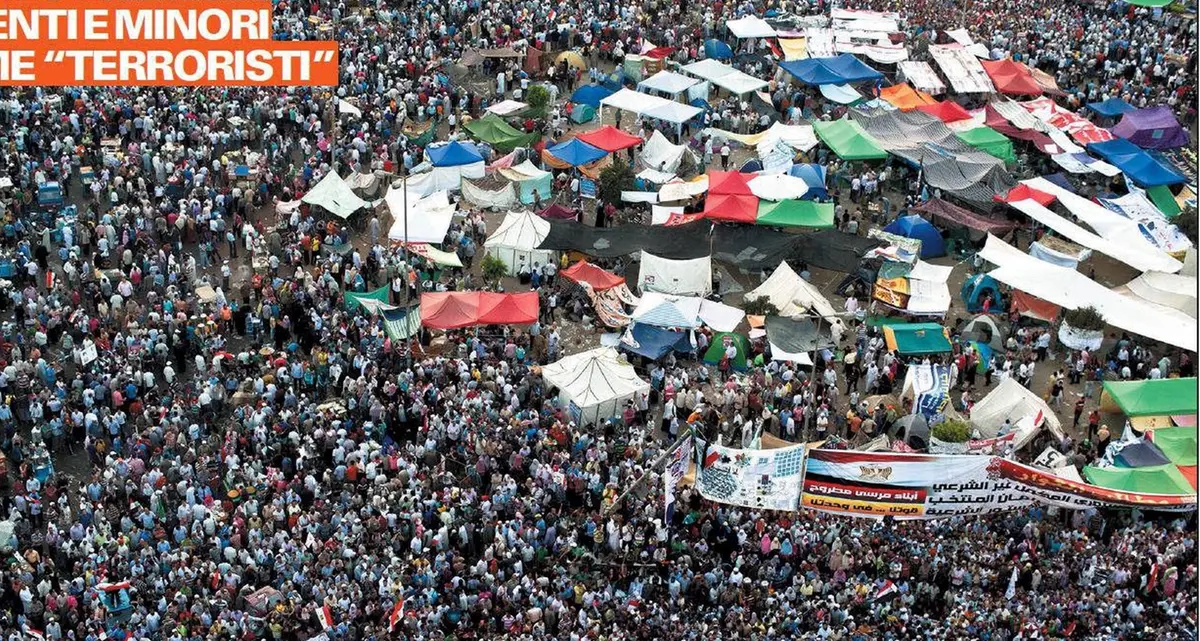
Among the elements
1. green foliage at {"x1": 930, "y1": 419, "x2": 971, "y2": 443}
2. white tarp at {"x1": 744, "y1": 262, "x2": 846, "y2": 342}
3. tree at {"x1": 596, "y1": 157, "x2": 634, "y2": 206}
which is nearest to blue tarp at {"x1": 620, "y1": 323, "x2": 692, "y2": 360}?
white tarp at {"x1": 744, "y1": 262, "x2": 846, "y2": 342}

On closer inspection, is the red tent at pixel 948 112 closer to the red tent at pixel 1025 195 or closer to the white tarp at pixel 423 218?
the red tent at pixel 1025 195

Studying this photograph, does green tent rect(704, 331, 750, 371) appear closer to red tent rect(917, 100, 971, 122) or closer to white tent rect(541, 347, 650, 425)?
white tent rect(541, 347, 650, 425)

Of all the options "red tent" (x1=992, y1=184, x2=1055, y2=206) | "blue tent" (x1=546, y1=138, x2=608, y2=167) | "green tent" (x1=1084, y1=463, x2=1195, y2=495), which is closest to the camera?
"green tent" (x1=1084, y1=463, x2=1195, y2=495)

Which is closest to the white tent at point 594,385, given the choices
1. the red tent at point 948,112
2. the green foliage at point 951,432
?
the green foliage at point 951,432

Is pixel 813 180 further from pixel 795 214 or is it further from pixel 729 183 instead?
pixel 729 183

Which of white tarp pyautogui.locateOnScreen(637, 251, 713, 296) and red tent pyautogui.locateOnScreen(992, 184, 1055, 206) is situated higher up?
red tent pyautogui.locateOnScreen(992, 184, 1055, 206)

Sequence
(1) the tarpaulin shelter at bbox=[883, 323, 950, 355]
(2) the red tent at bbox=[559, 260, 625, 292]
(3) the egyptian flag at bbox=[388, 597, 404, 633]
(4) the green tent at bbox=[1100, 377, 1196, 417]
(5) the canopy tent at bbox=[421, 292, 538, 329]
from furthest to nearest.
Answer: (2) the red tent at bbox=[559, 260, 625, 292] < (1) the tarpaulin shelter at bbox=[883, 323, 950, 355] < (5) the canopy tent at bbox=[421, 292, 538, 329] < (4) the green tent at bbox=[1100, 377, 1196, 417] < (3) the egyptian flag at bbox=[388, 597, 404, 633]

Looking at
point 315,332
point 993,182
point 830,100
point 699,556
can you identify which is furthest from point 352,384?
point 830,100

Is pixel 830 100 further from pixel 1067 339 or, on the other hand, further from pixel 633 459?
pixel 633 459
